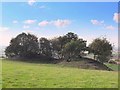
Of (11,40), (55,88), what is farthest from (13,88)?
(11,40)

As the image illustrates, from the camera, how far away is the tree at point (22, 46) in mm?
65000

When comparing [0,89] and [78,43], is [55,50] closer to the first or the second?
[78,43]

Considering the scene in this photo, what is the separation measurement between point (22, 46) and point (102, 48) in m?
19.9

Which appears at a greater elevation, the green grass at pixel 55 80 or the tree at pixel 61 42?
the tree at pixel 61 42

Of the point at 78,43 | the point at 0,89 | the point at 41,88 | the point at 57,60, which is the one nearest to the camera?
the point at 0,89

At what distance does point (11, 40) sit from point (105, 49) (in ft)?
77.3

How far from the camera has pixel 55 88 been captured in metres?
15.4

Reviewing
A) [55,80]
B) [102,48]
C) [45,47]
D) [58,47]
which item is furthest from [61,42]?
[55,80]

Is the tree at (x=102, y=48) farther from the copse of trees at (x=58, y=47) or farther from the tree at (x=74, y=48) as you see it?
the tree at (x=74, y=48)

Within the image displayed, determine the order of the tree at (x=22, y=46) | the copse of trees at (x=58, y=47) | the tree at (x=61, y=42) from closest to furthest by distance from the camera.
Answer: the copse of trees at (x=58, y=47)
the tree at (x=22, y=46)
the tree at (x=61, y=42)

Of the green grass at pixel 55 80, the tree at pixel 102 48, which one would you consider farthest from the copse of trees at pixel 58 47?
the green grass at pixel 55 80

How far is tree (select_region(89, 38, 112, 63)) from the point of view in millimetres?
61312

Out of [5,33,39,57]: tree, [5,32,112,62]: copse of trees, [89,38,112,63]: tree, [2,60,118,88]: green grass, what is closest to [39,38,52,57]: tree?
[5,32,112,62]: copse of trees

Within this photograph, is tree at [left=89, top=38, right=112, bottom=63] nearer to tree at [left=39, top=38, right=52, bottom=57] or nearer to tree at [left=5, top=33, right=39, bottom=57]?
tree at [left=39, top=38, right=52, bottom=57]
